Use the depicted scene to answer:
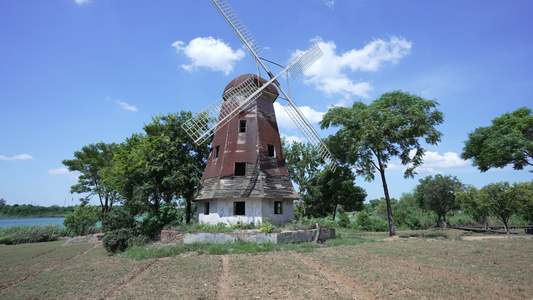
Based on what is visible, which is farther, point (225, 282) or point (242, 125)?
point (242, 125)

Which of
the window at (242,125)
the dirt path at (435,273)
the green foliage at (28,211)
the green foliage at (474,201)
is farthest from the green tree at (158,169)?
the green foliage at (28,211)

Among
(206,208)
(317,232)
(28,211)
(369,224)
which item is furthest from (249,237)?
(28,211)

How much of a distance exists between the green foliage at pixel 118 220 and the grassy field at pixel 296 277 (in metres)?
5.61

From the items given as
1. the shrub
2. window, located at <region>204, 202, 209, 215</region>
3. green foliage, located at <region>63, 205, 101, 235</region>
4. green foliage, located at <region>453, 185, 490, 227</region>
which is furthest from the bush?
green foliage, located at <region>453, 185, 490, 227</region>

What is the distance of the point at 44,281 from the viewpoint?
9586mm

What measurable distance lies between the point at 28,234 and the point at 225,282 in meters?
29.9

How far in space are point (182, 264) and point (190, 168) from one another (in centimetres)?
1184

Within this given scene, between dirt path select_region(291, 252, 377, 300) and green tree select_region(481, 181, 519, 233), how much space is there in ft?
70.5

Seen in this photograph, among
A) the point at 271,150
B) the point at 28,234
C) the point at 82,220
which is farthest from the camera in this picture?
the point at 82,220

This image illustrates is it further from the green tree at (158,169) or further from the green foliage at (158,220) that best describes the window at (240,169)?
the green foliage at (158,220)

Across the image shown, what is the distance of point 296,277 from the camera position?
8.81 meters

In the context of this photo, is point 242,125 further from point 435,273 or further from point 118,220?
point 435,273

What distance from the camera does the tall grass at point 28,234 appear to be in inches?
993

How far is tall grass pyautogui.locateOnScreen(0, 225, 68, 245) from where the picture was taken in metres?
25.2
